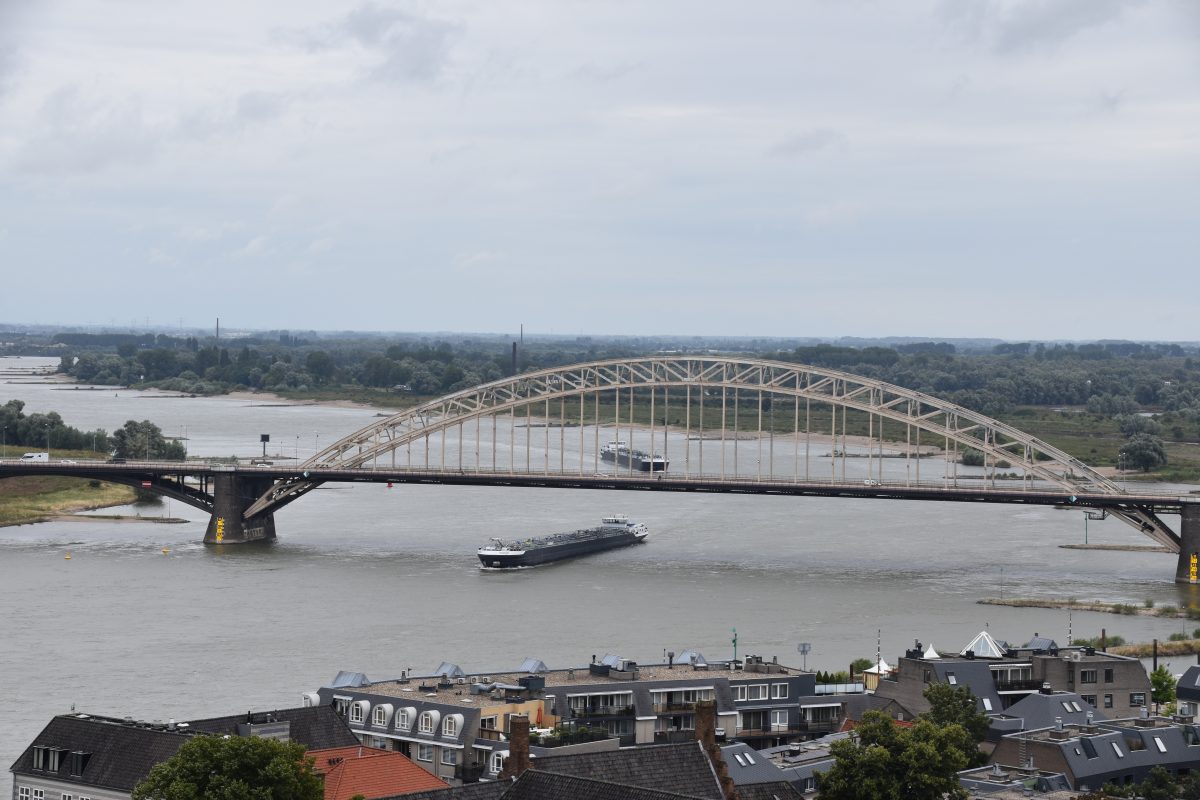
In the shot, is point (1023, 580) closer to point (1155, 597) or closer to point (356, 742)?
point (1155, 597)

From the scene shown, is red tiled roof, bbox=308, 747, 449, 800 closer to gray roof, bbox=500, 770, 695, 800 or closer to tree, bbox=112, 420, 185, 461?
gray roof, bbox=500, 770, 695, 800

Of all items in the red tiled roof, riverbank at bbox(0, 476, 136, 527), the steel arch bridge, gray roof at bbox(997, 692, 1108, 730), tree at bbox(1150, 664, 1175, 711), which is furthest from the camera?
riverbank at bbox(0, 476, 136, 527)

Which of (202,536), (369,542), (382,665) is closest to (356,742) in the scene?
(382,665)

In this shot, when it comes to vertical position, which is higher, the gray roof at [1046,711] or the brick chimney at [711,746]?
the brick chimney at [711,746]

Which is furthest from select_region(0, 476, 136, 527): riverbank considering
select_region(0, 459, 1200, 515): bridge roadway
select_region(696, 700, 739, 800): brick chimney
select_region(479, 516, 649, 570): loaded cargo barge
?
select_region(696, 700, 739, 800): brick chimney

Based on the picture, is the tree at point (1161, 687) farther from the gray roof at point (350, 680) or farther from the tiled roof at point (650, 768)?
the tiled roof at point (650, 768)

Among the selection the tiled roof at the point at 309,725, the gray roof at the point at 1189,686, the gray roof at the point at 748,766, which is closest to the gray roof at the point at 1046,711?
the gray roof at the point at 1189,686

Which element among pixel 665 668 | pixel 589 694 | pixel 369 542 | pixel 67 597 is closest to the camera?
pixel 589 694
